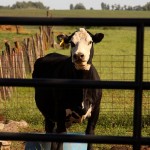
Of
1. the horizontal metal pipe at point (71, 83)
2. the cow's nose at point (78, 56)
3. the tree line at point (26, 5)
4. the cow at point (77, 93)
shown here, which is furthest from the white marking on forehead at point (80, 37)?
the tree line at point (26, 5)

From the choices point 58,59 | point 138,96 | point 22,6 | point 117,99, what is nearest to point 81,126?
point 58,59

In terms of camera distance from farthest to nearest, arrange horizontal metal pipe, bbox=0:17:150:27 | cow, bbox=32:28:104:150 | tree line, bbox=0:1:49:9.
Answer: tree line, bbox=0:1:49:9 → cow, bbox=32:28:104:150 → horizontal metal pipe, bbox=0:17:150:27

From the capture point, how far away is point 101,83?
3.00 metres

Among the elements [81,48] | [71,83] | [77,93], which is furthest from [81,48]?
[71,83]

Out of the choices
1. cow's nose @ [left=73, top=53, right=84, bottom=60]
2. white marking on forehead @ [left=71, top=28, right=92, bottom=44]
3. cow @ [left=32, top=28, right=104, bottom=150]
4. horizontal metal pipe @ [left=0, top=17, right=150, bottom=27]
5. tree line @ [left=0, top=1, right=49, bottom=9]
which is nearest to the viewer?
horizontal metal pipe @ [left=0, top=17, right=150, bottom=27]

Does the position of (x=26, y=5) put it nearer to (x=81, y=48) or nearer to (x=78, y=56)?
(x=81, y=48)

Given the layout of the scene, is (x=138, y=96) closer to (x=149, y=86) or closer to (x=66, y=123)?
(x=149, y=86)

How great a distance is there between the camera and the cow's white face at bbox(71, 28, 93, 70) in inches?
278

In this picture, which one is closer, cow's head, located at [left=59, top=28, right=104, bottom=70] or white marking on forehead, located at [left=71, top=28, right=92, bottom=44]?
cow's head, located at [left=59, top=28, right=104, bottom=70]

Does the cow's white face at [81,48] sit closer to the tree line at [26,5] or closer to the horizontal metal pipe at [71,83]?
the horizontal metal pipe at [71,83]

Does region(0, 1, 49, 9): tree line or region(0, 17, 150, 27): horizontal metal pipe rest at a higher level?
region(0, 17, 150, 27): horizontal metal pipe

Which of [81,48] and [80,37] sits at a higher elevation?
[80,37]

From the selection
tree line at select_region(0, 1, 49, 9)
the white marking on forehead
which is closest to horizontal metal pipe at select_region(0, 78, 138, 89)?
the white marking on forehead

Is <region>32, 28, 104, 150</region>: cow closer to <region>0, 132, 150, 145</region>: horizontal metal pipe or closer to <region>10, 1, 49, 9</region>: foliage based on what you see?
<region>0, 132, 150, 145</region>: horizontal metal pipe
